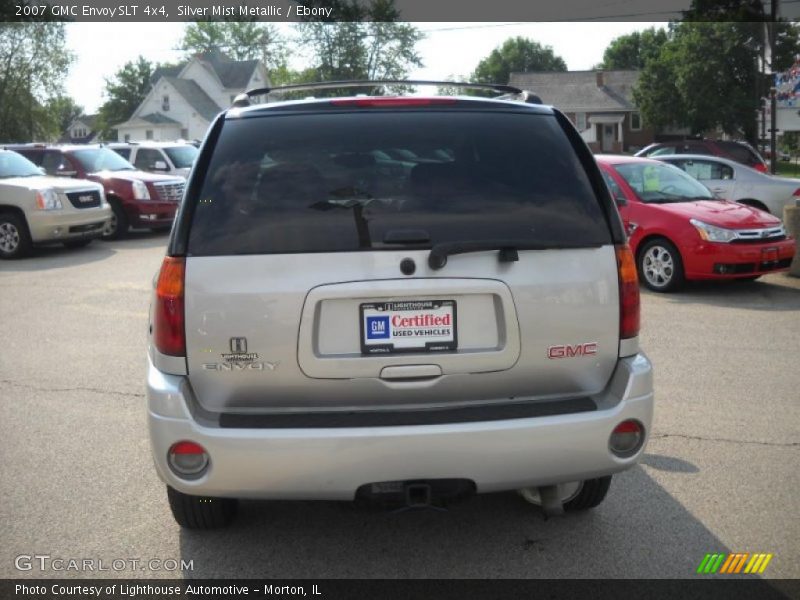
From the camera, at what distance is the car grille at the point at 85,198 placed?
15492mm

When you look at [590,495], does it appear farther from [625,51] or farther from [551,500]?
[625,51]

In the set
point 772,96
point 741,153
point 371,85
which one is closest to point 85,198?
point 371,85

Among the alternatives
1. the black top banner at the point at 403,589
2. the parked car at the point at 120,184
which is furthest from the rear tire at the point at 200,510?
the parked car at the point at 120,184

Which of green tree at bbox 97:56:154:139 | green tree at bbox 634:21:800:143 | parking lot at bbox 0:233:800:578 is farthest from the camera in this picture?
green tree at bbox 97:56:154:139

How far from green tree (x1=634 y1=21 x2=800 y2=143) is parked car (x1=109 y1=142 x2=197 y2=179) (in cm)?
3813

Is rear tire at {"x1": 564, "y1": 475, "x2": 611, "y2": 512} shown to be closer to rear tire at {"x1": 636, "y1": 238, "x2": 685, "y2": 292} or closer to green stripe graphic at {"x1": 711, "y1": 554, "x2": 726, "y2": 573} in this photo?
green stripe graphic at {"x1": 711, "y1": 554, "x2": 726, "y2": 573}

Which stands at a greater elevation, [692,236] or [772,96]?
[772,96]

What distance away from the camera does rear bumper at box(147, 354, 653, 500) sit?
3.29 m

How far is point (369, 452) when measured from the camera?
328 centimetres

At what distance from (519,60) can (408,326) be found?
13135 centimetres

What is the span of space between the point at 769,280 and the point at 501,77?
395 ft

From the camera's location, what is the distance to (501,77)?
12744 cm

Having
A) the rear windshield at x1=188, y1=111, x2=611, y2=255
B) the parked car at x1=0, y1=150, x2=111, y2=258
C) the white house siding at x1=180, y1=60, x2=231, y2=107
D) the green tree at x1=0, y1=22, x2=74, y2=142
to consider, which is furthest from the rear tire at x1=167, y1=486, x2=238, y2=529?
the white house siding at x1=180, y1=60, x2=231, y2=107

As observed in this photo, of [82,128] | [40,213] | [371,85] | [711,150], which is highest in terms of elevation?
[82,128]
